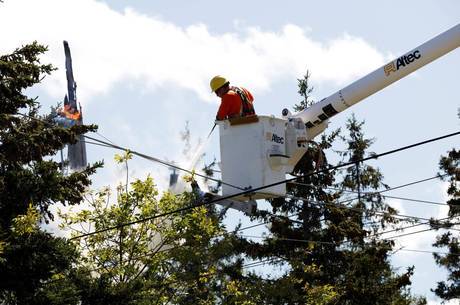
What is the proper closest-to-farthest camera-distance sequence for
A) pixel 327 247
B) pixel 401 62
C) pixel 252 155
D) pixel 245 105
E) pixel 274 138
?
pixel 252 155 → pixel 274 138 → pixel 245 105 → pixel 401 62 → pixel 327 247

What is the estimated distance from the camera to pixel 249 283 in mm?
35031

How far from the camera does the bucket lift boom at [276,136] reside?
20.7 m

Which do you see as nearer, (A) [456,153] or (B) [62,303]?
(B) [62,303]

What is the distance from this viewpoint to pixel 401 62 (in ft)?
71.7

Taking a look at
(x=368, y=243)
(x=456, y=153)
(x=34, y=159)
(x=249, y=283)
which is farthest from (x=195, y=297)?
(x=456, y=153)

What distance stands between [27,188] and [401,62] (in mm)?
7045

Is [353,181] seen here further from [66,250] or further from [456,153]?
[66,250]

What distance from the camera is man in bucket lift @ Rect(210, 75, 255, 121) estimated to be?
21.1 m

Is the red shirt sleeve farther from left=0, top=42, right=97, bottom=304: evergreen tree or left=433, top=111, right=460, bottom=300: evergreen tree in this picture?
left=433, top=111, right=460, bottom=300: evergreen tree

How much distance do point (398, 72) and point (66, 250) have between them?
673cm

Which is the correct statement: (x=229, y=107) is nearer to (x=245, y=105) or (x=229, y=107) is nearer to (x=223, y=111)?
(x=223, y=111)

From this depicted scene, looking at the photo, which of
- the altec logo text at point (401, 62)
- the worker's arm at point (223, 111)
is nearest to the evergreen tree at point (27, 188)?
the worker's arm at point (223, 111)

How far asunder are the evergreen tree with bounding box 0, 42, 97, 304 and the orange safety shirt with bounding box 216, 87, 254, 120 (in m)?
2.91

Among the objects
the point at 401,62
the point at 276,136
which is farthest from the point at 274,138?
the point at 401,62
